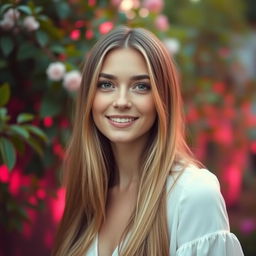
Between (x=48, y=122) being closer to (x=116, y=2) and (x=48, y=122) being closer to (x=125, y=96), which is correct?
(x=116, y=2)

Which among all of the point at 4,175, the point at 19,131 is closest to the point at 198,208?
the point at 19,131

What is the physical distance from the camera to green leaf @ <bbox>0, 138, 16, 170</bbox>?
6.58 feet

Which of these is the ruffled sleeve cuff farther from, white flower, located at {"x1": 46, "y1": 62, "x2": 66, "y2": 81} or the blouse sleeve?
white flower, located at {"x1": 46, "y1": 62, "x2": 66, "y2": 81}

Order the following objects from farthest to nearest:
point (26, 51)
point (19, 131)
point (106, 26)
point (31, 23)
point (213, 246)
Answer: point (106, 26) < point (26, 51) < point (31, 23) < point (19, 131) < point (213, 246)

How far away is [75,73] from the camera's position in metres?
2.44

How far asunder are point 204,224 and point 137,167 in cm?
37

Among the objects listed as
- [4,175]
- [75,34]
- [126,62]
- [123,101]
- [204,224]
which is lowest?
[4,175]

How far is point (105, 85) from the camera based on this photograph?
5.75 feet

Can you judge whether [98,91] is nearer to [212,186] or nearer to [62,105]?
[212,186]

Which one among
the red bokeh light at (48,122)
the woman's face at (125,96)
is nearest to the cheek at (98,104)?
the woman's face at (125,96)

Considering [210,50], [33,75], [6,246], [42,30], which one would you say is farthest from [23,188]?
[210,50]

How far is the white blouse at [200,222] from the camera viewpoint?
5.19 feet

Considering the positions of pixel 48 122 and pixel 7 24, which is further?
pixel 48 122

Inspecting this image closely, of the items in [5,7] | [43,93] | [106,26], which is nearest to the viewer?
[5,7]
